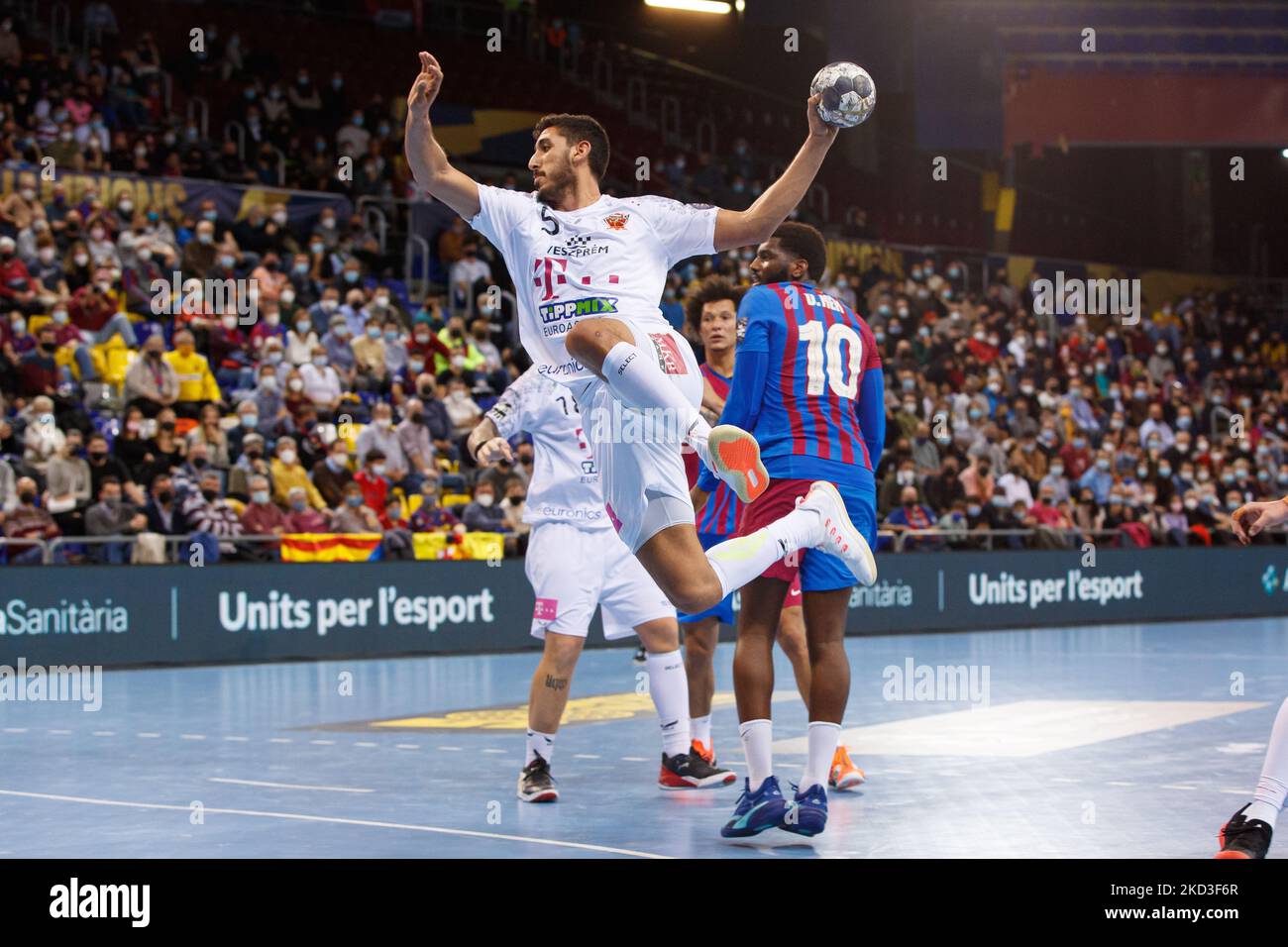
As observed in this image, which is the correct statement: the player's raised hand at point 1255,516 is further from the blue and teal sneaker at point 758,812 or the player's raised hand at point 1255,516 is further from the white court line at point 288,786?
the white court line at point 288,786

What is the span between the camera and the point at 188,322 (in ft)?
65.6

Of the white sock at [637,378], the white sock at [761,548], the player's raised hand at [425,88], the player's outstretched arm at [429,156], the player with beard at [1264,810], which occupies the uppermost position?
the player's raised hand at [425,88]

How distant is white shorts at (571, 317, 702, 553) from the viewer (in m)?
7.09

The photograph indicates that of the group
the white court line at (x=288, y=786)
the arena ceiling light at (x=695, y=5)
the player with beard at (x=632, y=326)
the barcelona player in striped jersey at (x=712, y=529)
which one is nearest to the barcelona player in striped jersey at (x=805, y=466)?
the player with beard at (x=632, y=326)

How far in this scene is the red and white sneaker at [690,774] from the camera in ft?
28.5

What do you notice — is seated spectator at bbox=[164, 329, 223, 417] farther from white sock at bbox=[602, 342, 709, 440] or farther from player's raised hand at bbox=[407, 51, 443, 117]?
white sock at bbox=[602, 342, 709, 440]

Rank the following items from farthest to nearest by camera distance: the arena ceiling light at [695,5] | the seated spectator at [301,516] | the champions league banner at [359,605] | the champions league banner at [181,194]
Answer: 1. the arena ceiling light at [695,5]
2. the champions league banner at [181,194]
3. the seated spectator at [301,516]
4. the champions league banner at [359,605]

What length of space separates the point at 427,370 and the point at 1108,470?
37.5ft

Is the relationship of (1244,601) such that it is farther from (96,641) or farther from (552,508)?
(552,508)

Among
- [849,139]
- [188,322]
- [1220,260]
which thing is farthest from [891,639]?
[1220,260]

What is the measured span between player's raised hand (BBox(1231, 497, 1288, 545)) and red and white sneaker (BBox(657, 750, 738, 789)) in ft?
11.0

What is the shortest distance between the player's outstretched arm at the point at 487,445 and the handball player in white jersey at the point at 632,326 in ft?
3.10

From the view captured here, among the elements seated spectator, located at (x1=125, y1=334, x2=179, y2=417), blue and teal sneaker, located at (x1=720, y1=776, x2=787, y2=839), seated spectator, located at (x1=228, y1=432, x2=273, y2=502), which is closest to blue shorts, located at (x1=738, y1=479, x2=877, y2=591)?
blue and teal sneaker, located at (x1=720, y1=776, x2=787, y2=839)

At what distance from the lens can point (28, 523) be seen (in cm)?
1642
